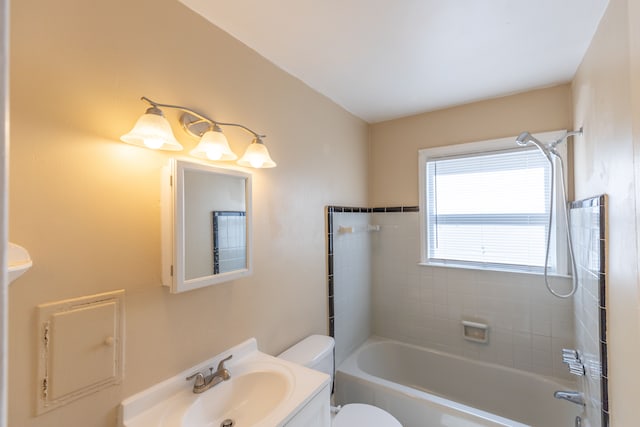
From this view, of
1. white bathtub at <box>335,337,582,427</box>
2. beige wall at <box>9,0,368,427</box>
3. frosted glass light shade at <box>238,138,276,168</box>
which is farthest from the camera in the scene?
white bathtub at <box>335,337,582,427</box>

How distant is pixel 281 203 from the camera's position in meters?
1.67

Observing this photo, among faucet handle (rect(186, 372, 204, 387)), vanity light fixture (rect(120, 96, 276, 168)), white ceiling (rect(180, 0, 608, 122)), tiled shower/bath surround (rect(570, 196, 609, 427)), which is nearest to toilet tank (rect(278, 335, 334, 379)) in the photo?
faucet handle (rect(186, 372, 204, 387))

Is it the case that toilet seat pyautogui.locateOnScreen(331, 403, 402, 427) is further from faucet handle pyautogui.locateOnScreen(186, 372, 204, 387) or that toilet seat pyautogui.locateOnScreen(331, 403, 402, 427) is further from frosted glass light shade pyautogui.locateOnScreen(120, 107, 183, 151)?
frosted glass light shade pyautogui.locateOnScreen(120, 107, 183, 151)

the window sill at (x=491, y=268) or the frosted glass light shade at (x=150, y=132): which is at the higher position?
the frosted glass light shade at (x=150, y=132)

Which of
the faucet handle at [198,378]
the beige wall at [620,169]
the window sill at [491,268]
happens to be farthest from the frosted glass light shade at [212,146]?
the window sill at [491,268]

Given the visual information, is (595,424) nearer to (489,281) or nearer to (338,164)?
(489,281)

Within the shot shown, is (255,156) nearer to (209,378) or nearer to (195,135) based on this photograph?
(195,135)

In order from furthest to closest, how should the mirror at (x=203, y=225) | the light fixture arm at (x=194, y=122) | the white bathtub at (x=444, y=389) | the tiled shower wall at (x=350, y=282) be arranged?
the tiled shower wall at (x=350, y=282) → the white bathtub at (x=444, y=389) → the light fixture arm at (x=194, y=122) → the mirror at (x=203, y=225)

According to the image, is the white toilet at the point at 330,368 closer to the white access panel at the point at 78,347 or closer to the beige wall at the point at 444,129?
the white access panel at the point at 78,347

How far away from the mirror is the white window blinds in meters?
1.75

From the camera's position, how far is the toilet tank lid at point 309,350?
1.58 meters

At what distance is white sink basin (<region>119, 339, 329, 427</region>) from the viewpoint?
0.99m

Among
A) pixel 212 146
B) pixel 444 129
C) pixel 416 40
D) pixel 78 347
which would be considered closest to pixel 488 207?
pixel 444 129

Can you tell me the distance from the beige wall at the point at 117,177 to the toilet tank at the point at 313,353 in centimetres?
13
